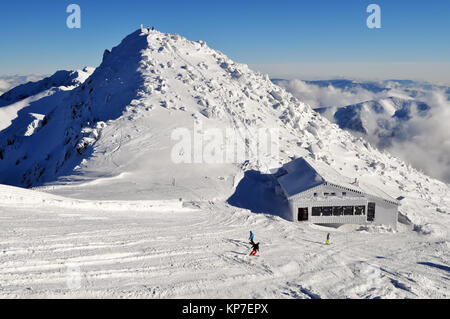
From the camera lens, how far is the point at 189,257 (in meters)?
20.3

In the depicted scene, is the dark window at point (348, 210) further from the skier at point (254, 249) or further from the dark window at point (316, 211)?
the skier at point (254, 249)

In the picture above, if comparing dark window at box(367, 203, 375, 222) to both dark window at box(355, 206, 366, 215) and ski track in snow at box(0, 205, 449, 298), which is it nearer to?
dark window at box(355, 206, 366, 215)

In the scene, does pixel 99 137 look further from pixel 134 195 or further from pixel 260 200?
pixel 260 200

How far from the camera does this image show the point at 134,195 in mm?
33906

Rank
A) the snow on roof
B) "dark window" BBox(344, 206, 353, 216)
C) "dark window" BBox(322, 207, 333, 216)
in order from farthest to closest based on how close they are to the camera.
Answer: the snow on roof, "dark window" BBox(344, 206, 353, 216), "dark window" BBox(322, 207, 333, 216)

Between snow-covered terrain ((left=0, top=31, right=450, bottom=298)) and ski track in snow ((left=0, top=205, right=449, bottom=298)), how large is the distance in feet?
0.35

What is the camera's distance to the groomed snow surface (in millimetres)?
16141

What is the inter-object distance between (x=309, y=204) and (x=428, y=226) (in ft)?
43.8

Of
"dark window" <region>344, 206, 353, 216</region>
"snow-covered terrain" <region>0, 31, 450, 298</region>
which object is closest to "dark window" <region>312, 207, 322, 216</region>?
"snow-covered terrain" <region>0, 31, 450, 298</region>

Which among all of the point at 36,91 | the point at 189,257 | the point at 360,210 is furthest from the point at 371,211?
the point at 36,91

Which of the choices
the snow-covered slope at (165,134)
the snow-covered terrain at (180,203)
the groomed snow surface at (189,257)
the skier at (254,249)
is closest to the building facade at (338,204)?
the snow-covered terrain at (180,203)

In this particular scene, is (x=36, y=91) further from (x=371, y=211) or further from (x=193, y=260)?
(x=371, y=211)

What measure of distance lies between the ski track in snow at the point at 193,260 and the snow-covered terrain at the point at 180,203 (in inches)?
4.2
